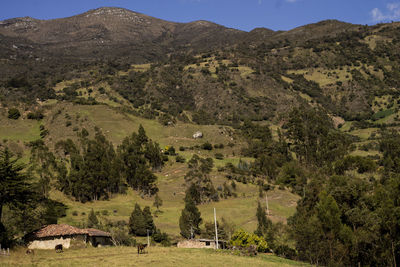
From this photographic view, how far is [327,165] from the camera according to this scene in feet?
349

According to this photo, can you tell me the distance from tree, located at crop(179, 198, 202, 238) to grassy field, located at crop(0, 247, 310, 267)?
19188 millimetres

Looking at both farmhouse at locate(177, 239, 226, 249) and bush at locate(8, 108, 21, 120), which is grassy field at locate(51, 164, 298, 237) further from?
bush at locate(8, 108, 21, 120)

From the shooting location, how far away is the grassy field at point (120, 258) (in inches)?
1297

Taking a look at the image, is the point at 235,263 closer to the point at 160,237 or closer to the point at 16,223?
the point at 160,237

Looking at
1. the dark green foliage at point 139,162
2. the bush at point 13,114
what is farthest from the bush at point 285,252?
the bush at point 13,114

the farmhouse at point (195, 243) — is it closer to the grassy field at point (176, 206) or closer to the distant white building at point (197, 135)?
the grassy field at point (176, 206)

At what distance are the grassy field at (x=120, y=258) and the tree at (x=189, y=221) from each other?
1919cm

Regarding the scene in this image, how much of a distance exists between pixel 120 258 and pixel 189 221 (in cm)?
2732

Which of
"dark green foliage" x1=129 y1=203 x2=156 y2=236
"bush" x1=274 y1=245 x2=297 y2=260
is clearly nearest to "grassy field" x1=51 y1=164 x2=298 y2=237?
"dark green foliage" x1=129 y1=203 x2=156 y2=236

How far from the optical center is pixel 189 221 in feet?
204

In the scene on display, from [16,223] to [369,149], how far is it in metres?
108

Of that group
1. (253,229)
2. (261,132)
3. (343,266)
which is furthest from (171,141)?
(343,266)

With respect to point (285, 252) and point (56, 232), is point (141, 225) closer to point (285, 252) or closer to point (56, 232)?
point (56, 232)

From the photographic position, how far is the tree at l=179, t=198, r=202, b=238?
60.9 m
